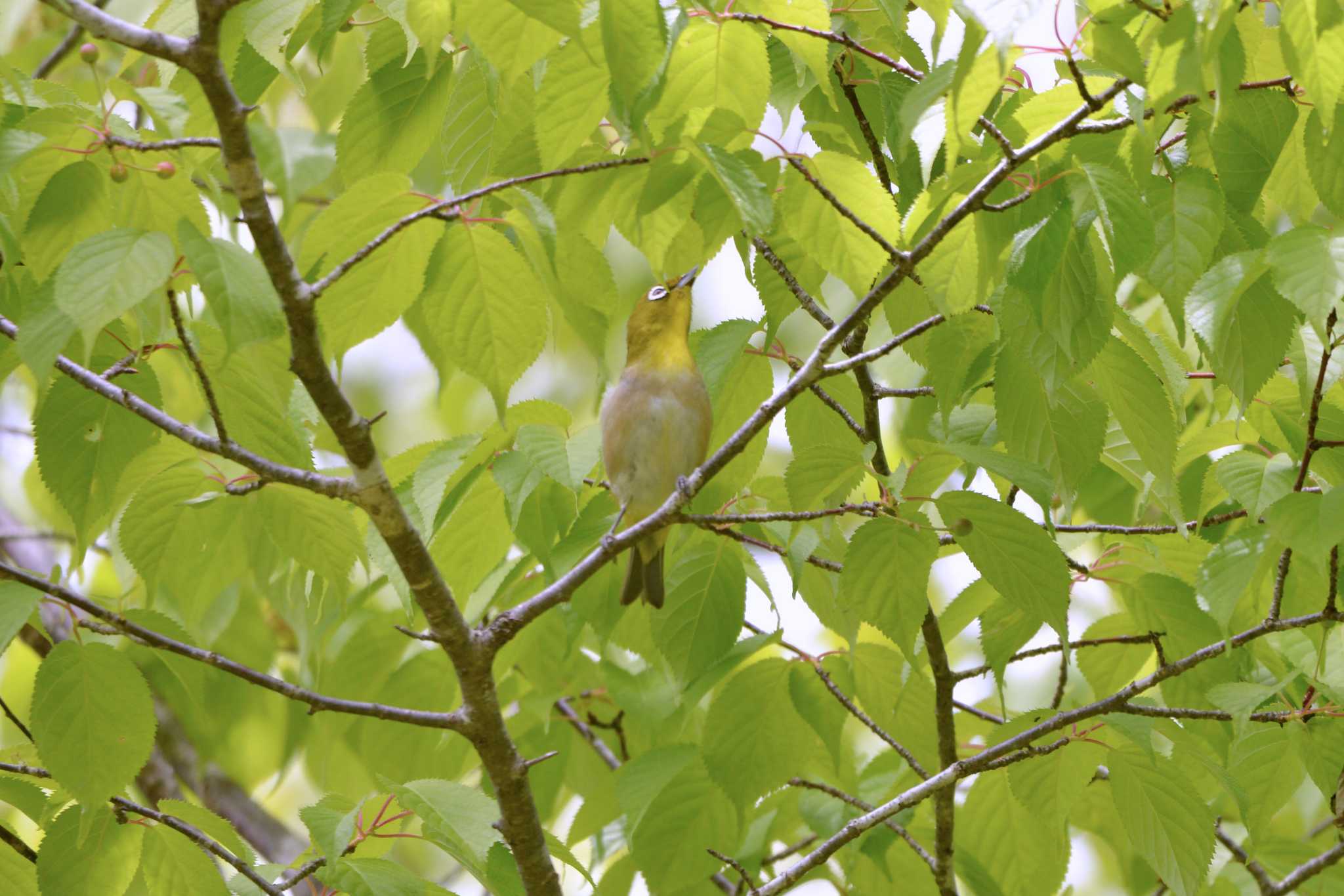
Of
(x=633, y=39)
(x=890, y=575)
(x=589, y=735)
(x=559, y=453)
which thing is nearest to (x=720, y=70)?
(x=633, y=39)

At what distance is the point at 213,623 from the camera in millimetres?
4500

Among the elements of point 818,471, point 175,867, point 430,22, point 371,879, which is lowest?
point 371,879

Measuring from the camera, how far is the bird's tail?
4.28 meters

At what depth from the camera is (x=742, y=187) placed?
7.46 feet

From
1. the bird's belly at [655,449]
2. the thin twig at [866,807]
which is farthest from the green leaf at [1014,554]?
the bird's belly at [655,449]

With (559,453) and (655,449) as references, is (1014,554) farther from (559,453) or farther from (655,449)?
(655,449)

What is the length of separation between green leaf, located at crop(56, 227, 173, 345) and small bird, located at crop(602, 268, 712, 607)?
9.16 feet

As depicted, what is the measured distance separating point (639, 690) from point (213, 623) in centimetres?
158

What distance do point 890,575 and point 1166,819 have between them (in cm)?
95

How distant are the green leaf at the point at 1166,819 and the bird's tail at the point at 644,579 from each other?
1.57 m

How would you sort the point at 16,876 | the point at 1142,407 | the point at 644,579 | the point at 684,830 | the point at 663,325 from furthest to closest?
the point at 663,325
the point at 644,579
the point at 684,830
the point at 16,876
the point at 1142,407

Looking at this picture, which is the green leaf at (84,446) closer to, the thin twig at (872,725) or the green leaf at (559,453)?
the green leaf at (559,453)

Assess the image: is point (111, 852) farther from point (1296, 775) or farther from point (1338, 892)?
point (1338, 892)

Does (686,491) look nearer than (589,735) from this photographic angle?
Yes
